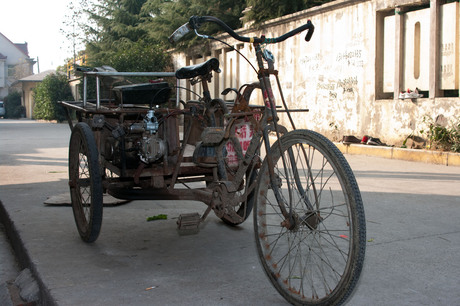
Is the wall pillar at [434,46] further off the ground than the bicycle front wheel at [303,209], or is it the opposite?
the wall pillar at [434,46]

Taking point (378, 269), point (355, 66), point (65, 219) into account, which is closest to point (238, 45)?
point (355, 66)

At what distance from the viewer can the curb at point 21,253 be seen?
2851mm

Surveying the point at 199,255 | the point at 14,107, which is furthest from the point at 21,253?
the point at 14,107

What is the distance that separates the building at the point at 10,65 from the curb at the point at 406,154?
73886 mm

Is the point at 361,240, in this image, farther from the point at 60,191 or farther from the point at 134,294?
the point at 60,191

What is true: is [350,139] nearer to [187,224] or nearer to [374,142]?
[374,142]

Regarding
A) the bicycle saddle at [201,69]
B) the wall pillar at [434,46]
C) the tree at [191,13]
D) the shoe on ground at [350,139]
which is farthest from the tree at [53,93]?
the bicycle saddle at [201,69]

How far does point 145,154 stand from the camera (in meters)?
3.67

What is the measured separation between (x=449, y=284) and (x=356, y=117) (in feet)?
29.3

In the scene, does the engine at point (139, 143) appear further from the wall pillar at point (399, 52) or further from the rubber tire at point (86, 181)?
the wall pillar at point (399, 52)

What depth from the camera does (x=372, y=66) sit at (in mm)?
11039

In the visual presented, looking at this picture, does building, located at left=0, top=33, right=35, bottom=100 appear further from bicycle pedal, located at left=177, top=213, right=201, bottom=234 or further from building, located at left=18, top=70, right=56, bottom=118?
bicycle pedal, located at left=177, top=213, right=201, bottom=234

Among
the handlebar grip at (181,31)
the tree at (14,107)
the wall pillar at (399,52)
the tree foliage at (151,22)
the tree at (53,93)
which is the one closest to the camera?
the handlebar grip at (181,31)

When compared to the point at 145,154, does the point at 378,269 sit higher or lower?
lower
